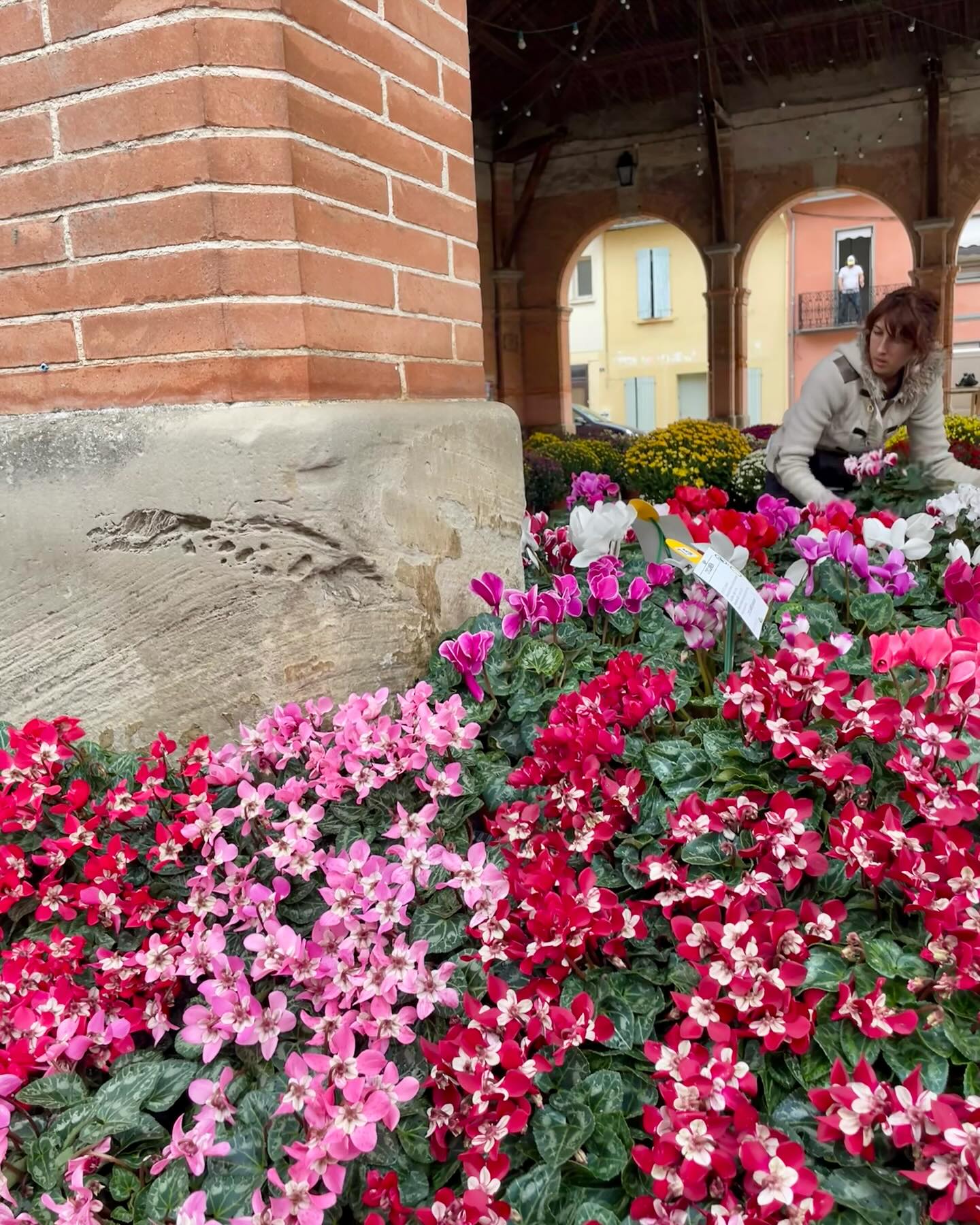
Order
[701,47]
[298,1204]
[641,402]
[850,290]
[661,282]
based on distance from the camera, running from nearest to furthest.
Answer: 1. [298,1204]
2. [701,47]
3. [850,290]
4. [661,282]
5. [641,402]

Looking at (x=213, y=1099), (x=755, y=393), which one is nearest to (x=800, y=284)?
(x=755, y=393)

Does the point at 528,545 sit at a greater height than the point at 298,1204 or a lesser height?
greater

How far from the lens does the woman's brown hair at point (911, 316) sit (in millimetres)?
3131

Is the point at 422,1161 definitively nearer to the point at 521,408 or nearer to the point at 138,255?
the point at 138,255

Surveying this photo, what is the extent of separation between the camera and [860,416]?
11.1 feet

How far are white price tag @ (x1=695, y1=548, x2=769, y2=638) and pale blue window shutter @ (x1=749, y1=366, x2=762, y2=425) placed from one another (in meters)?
25.0

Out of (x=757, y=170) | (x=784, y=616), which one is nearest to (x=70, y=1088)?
(x=784, y=616)

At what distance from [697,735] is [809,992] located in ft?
1.63

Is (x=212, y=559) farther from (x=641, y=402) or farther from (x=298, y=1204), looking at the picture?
(x=641, y=402)

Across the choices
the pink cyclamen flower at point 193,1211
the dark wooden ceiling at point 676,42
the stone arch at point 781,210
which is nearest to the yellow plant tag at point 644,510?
the pink cyclamen flower at point 193,1211

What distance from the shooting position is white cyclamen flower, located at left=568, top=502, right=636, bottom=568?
7.23 ft

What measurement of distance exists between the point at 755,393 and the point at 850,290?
3449 mm

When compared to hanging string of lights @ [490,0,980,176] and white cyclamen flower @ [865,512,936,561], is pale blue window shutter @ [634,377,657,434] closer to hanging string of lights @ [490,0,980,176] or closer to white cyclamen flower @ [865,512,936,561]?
hanging string of lights @ [490,0,980,176]

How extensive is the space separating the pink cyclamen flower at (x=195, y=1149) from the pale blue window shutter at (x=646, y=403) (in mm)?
26121
